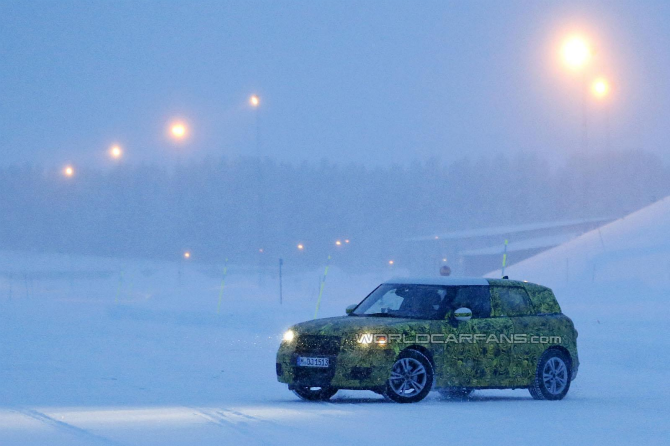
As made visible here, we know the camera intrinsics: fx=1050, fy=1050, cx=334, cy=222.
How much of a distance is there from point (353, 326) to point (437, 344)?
41.5 inches

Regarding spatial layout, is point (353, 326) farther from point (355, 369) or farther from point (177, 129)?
point (177, 129)

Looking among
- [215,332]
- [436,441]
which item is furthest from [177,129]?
[436,441]

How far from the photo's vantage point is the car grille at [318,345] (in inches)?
458

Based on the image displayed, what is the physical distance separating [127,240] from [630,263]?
99939 millimetres

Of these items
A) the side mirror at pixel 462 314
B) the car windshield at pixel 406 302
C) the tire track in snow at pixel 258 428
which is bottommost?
the tire track in snow at pixel 258 428

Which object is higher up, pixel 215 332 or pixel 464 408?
pixel 215 332

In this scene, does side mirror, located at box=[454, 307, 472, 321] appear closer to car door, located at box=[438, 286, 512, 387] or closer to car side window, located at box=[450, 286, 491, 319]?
car door, located at box=[438, 286, 512, 387]

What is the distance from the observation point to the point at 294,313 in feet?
109

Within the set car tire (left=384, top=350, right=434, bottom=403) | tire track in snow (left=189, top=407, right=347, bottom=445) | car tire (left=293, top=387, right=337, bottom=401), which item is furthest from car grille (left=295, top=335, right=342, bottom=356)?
tire track in snow (left=189, top=407, right=347, bottom=445)

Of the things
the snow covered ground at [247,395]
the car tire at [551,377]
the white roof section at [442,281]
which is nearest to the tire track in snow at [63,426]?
the snow covered ground at [247,395]

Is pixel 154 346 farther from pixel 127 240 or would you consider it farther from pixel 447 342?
pixel 127 240

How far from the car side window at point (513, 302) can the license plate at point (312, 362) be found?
2.64 metres

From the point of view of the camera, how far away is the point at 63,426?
923 cm

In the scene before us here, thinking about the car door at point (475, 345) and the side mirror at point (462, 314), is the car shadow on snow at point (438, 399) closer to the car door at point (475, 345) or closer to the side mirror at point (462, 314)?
the car door at point (475, 345)
